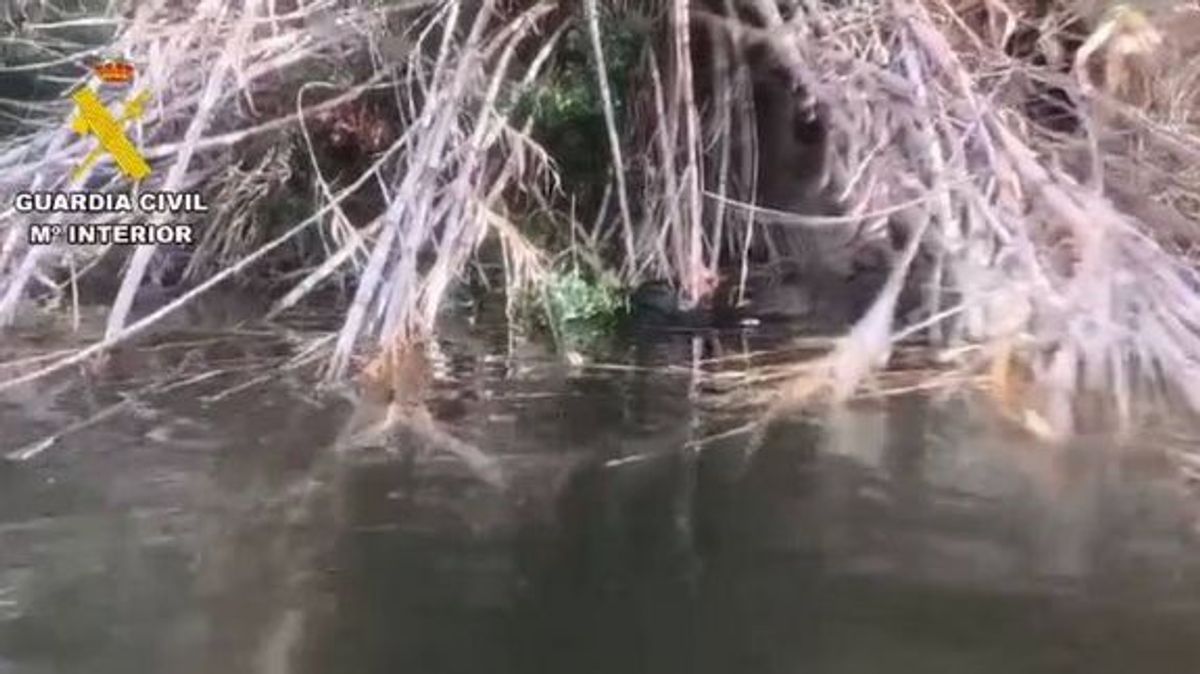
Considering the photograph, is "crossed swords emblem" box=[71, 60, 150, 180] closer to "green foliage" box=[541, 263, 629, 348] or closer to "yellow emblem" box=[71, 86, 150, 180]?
"yellow emblem" box=[71, 86, 150, 180]

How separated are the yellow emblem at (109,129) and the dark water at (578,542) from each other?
33cm

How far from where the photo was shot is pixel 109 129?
74.2 inches

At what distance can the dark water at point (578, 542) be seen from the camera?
1028 mm

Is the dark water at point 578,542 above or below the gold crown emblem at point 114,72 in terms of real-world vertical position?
below

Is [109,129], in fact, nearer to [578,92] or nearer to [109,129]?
[109,129]

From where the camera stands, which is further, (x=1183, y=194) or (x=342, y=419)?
(x=1183, y=194)

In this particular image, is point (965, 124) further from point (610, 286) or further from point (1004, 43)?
point (610, 286)

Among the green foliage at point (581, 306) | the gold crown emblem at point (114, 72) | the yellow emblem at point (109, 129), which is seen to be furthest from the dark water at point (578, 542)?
the gold crown emblem at point (114, 72)

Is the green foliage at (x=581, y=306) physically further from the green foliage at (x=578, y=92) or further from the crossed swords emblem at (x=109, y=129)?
the crossed swords emblem at (x=109, y=129)

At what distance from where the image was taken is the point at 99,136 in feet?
6.16

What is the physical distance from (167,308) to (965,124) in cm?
84

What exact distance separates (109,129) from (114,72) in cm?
7

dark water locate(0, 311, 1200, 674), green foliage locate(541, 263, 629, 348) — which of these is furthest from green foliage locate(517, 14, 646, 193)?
dark water locate(0, 311, 1200, 674)

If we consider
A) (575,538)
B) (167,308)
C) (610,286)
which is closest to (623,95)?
(610,286)
